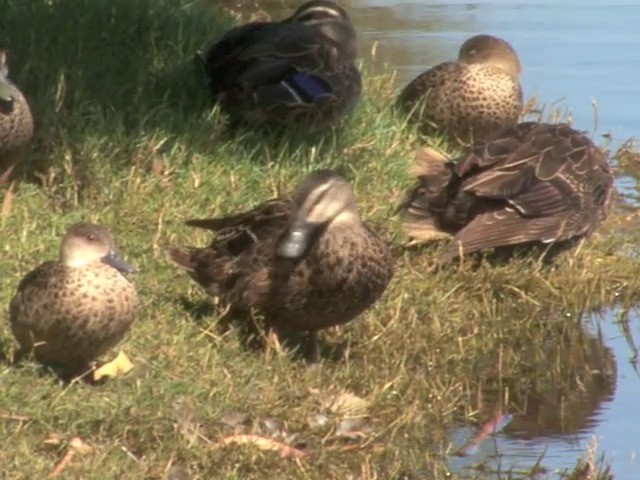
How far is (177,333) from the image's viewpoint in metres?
7.14

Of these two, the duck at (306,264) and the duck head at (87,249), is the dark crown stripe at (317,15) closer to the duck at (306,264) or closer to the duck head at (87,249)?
the duck at (306,264)

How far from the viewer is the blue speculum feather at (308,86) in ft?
30.6

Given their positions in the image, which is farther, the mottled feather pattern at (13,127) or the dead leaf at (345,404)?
the mottled feather pattern at (13,127)

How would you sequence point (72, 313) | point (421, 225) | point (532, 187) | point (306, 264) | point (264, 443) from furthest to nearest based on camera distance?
point (532, 187), point (421, 225), point (306, 264), point (72, 313), point (264, 443)

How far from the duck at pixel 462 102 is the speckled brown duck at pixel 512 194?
1.25m

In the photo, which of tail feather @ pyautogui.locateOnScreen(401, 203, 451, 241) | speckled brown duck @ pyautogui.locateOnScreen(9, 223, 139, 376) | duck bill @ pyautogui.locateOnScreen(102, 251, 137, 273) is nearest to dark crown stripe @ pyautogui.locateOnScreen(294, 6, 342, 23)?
tail feather @ pyautogui.locateOnScreen(401, 203, 451, 241)

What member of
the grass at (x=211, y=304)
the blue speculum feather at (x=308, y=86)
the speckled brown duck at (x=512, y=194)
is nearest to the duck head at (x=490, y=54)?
the grass at (x=211, y=304)

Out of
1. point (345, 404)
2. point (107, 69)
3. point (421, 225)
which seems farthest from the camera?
point (107, 69)

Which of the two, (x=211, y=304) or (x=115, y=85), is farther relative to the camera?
(x=115, y=85)

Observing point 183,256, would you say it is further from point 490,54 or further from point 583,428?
point 490,54

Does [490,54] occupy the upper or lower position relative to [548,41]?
upper

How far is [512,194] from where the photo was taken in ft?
28.4

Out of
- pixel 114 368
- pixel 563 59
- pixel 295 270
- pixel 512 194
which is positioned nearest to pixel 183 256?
pixel 295 270

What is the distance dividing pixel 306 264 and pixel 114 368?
887mm
